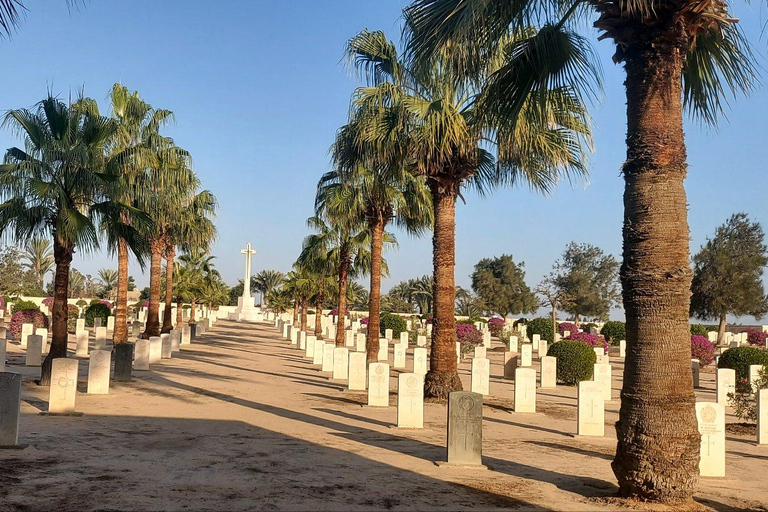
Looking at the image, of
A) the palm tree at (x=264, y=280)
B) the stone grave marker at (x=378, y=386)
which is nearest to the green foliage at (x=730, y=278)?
the stone grave marker at (x=378, y=386)

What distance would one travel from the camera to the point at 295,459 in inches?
368

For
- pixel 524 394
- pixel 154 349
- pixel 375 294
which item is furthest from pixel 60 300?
pixel 524 394

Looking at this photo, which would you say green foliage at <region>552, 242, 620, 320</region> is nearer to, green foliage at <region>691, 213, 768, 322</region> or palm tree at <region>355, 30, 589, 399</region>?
green foliage at <region>691, 213, 768, 322</region>

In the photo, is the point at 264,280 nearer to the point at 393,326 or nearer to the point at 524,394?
the point at 393,326

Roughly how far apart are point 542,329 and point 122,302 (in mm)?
25502

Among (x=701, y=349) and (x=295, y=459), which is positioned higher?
(x=701, y=349)

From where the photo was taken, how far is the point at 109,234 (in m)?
16.4

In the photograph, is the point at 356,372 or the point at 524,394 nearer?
the point at 524,394

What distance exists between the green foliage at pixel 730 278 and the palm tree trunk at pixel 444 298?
3220cm

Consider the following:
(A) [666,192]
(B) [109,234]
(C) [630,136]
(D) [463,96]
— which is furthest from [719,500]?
(B) [109,234]

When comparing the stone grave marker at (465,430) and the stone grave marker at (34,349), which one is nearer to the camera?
the stone grave marker at (465,430)

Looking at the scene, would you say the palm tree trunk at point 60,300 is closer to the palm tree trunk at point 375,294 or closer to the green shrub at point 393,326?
the palm tree trunk at point 375,294

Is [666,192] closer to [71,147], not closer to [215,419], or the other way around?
[215,419]

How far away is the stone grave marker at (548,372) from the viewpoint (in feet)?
64.3
